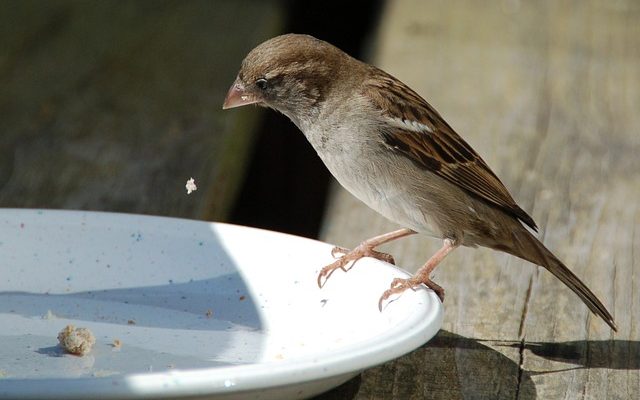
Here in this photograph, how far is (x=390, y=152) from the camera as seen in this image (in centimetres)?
309

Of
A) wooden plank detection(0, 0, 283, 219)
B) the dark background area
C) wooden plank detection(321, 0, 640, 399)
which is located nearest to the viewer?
wooden plank detection(321, 0, 640, 399)

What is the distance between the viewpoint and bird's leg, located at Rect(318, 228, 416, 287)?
2574 millimetres

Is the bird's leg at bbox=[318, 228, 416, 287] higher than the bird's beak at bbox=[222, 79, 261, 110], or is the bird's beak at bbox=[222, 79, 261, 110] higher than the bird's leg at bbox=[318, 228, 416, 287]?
the bird's beak at bbox=[222, 79, 261, 110]

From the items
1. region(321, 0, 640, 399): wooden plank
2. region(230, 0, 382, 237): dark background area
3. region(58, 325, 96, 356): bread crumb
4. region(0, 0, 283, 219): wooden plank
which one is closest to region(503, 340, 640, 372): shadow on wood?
region(321, 0, 640, 399): wooden plank

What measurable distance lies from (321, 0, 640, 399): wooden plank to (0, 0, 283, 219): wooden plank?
595 millimetres

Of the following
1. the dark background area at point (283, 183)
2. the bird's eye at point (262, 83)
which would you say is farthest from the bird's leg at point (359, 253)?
the dark background area at point (283, 183)

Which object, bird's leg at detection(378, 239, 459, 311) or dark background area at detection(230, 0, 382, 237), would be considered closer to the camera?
bird's leg at detection(378, 239, 459, 311)

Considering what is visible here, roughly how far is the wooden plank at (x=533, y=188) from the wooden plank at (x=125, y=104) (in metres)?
0.60

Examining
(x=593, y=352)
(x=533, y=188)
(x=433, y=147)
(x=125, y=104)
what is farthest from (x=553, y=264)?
(x=125, y=104)

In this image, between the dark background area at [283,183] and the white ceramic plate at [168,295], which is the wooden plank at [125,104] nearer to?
the dark background area at [283,183]

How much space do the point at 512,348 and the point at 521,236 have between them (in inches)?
18.8

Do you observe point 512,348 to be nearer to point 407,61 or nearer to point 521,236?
point 521,236

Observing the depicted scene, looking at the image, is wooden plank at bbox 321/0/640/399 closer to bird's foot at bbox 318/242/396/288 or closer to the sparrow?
the sparrow

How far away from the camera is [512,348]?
8.68ft
